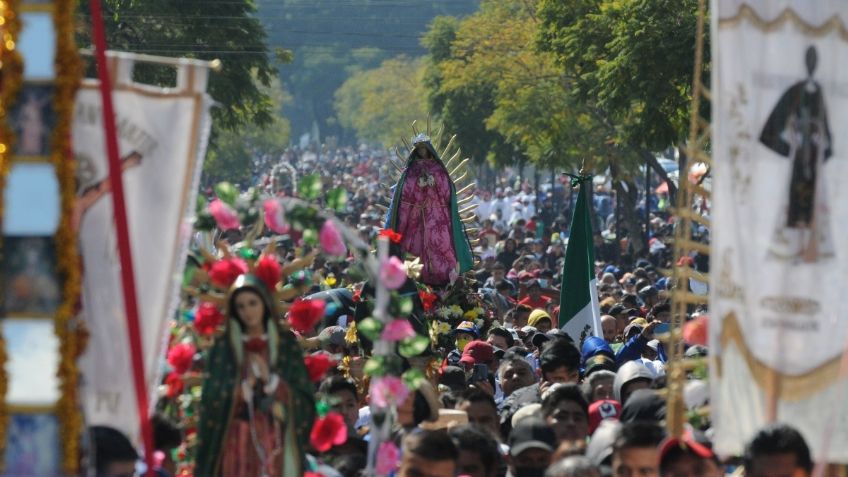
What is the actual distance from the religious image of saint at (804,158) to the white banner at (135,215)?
1.93m

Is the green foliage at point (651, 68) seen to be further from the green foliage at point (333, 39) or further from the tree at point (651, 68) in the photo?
the green foliage at point (333, 39)

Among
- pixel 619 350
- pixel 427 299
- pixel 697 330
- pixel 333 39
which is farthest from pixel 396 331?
pixel 333 39

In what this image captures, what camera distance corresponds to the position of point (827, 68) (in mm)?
6094

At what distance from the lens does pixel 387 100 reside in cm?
8500

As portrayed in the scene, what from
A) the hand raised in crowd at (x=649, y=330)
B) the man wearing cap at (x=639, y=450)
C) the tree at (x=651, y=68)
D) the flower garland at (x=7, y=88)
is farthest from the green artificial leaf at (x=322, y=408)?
the tree at (x=651, y=68)

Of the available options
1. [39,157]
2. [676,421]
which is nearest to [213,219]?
[39,157]

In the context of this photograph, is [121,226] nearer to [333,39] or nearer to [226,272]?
[226,272]

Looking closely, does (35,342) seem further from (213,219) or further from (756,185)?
(756,185)

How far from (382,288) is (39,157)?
142cm

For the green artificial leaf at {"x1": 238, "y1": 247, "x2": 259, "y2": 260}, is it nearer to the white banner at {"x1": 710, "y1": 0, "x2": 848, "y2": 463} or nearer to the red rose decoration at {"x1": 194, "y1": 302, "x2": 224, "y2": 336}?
the red rose decoration at {"x1": 194, "y1": 302, "x2": 224, "y2": 336}

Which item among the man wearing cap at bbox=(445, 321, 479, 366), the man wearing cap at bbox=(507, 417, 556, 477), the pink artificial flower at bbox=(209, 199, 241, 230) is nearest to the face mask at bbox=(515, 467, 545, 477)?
the man wearing cap at bbox=(507, 417, 556, 477)

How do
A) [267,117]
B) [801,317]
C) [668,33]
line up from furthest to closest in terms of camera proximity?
1. [267,117]
2. [668,33]
3. [801,317]

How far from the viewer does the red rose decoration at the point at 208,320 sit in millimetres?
7277

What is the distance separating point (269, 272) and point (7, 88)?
142cm
